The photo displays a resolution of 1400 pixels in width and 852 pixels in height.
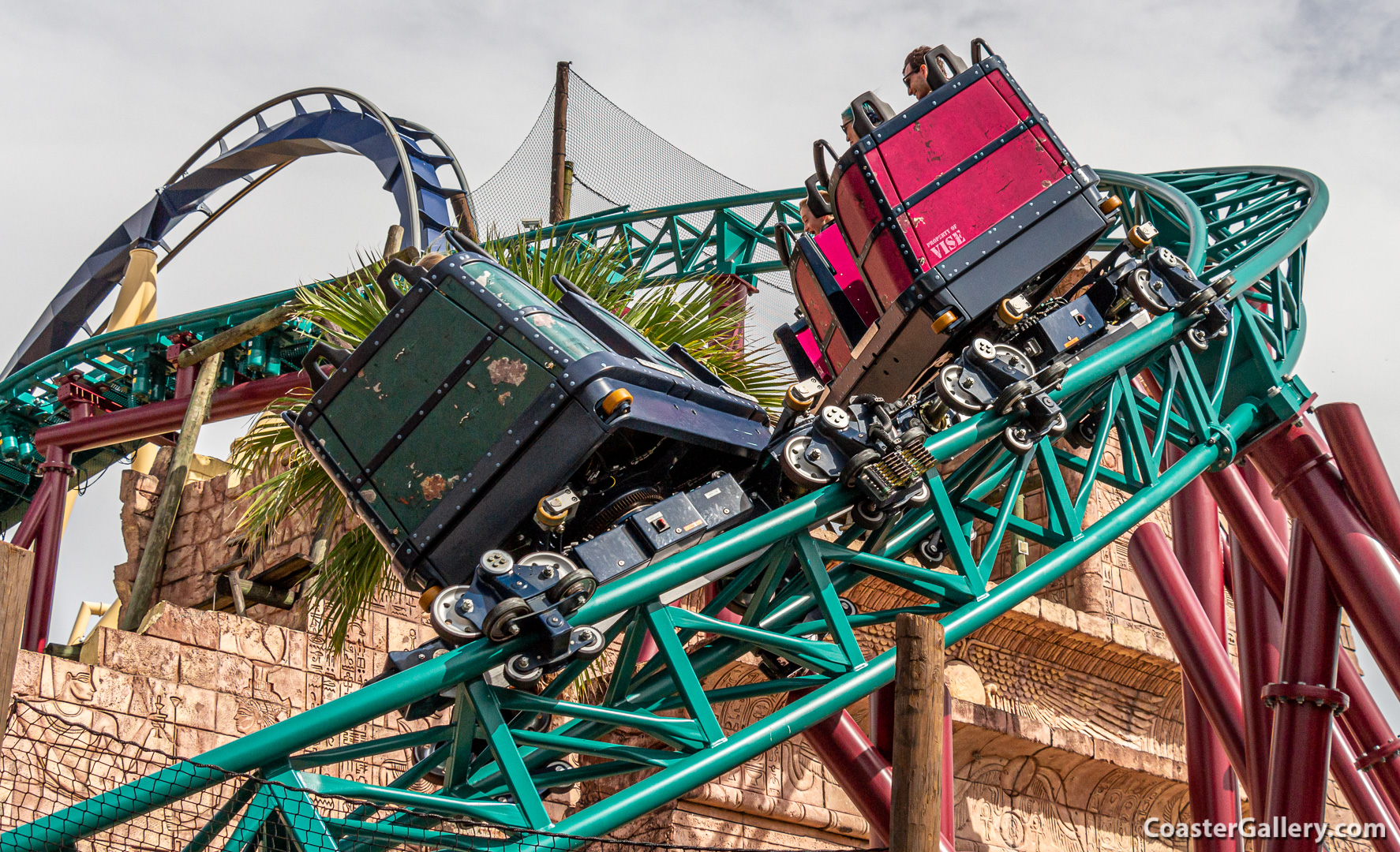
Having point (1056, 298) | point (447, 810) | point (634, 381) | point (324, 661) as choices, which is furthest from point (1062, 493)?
point (324, 661)

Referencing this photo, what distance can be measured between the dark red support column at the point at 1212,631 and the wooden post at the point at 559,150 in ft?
26.6

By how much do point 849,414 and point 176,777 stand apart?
2523 mm

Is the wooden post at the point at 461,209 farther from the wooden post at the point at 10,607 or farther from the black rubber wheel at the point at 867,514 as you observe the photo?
the wooden post at the point at 10,607

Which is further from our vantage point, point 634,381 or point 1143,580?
point 1143,580

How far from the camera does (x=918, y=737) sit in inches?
161

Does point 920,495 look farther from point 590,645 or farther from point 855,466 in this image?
point 590,645

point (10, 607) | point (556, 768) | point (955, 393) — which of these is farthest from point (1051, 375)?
point (10, 607)

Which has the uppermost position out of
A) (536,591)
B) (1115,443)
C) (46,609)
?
(1115,443)

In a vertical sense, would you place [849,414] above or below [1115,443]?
below

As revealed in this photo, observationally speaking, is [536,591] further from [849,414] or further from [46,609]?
[46,609]

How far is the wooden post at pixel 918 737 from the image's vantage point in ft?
13.1

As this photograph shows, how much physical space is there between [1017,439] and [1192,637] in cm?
259

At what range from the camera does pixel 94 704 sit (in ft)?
22.9

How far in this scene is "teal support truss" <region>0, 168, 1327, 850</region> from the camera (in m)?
4.39
